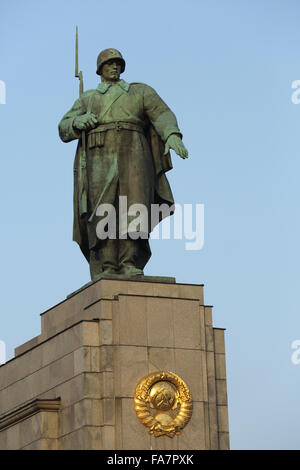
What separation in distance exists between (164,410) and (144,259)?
132 inches

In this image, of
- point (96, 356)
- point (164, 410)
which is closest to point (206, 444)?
point (164, 410)

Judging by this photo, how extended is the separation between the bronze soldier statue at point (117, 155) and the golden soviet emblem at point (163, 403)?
→ 90.1 inches

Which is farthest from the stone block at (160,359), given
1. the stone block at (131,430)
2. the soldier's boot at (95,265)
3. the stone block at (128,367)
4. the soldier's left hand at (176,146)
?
the soldier's left hand at (176,146)

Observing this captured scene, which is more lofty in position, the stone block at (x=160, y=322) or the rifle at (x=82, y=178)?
the rifle at (x=82, y=178)

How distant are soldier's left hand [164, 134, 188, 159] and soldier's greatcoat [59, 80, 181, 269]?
12 centimetres

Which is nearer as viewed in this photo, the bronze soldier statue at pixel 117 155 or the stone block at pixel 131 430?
the stone block at pixel 131 430

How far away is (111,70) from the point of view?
25297mm

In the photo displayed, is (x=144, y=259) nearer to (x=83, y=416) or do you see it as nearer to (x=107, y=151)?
(x=107, y=151)

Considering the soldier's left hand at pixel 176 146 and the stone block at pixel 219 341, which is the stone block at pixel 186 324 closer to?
the stone block at pixel 219 341

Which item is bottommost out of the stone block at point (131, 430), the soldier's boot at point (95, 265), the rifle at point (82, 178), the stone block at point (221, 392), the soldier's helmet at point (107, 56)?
the stone block at point (131, 430)

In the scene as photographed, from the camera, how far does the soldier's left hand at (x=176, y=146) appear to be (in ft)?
79.5

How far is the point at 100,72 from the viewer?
2547 centimetres

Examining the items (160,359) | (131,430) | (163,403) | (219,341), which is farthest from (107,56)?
(131,430)
